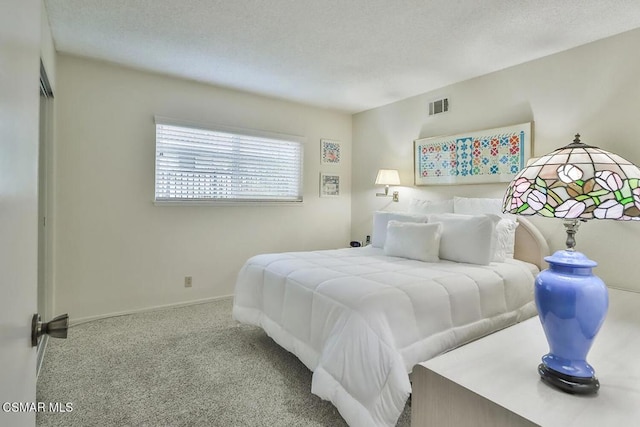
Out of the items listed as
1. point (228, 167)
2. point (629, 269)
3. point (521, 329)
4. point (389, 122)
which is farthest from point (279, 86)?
point (629, 269)

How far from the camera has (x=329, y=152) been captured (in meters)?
4.64

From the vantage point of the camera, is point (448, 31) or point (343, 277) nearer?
point (343, 277)

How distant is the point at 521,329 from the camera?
1.46 m

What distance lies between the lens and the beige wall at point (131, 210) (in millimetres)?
2961

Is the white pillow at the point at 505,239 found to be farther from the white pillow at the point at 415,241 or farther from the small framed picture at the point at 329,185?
the small framed picture at the point at 329,185

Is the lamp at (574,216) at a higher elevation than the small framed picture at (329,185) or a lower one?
lower

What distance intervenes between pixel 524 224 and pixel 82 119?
4.13 metres

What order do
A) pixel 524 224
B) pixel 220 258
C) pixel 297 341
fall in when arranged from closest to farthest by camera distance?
1. pixel 297 341
2. pixel 524 224
3. pixel 220 258

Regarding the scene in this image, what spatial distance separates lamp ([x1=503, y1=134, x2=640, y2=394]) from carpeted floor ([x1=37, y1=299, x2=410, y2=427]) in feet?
3.35

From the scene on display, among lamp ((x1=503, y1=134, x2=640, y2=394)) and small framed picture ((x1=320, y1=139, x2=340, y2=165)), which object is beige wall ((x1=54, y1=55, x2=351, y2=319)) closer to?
small framed picture ((x1=320, y1=139, x2=340, y2=165))

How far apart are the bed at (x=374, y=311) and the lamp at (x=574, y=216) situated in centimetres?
70

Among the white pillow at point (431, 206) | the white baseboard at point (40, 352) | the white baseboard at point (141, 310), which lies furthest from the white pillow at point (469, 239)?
the white baseboard at point (40, 352)

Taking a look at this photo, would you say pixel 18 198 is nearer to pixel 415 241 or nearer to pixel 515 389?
pixel 515 389

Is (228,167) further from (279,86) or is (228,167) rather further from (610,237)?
(610,237)
